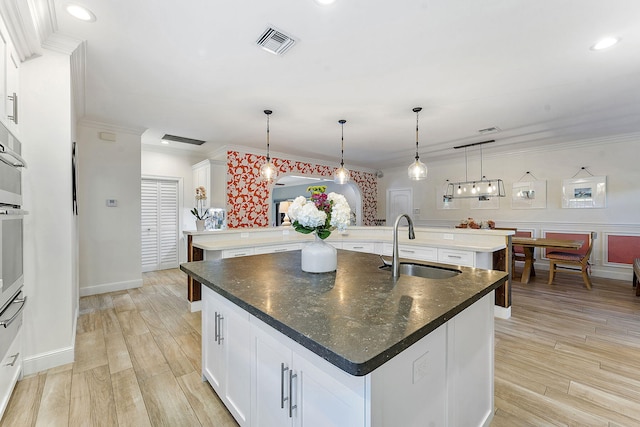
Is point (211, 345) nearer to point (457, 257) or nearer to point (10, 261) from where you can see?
point (10, 261)

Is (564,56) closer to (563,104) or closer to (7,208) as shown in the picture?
(563,104)

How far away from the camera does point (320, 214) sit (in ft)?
5.08

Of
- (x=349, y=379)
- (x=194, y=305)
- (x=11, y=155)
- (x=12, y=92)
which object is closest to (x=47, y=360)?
(x=194, y=305)

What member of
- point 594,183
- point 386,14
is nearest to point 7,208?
point 386,14

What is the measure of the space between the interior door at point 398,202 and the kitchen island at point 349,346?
19.7 ft

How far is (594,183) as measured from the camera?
501cm

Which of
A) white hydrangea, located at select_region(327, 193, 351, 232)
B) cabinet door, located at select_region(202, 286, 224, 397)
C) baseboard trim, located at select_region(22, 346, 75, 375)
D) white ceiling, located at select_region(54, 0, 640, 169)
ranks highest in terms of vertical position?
white ceiling, located at select_region(54, 0, 640, 169)

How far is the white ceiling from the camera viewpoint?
183 centimetres

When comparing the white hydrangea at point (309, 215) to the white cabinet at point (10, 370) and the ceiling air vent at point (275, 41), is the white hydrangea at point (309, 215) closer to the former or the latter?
the ceiling air vent at point (275, 41)

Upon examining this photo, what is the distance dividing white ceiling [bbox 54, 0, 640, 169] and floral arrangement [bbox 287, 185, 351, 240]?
4.11 feet

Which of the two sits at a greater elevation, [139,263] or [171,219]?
[171,219]

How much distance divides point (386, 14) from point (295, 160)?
450cm

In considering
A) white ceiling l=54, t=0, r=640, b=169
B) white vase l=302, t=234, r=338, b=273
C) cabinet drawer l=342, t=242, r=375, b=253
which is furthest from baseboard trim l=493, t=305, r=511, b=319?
white vase l=302, t=234, r=338, b=273

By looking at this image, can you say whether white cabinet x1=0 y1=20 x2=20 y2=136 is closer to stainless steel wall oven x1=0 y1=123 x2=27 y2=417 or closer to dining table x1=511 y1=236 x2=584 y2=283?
stainless steel wall oven x1=0 y1=123 x2=27 y2=417
